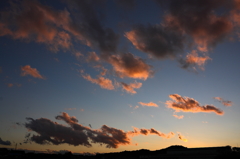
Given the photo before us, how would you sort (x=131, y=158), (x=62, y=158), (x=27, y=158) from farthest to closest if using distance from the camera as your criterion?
(x=62, y=158), (x=27, y=158), (x=131, y=158)

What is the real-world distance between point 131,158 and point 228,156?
58.9m

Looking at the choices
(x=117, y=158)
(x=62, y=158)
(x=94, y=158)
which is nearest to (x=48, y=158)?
(x=62, y=158)

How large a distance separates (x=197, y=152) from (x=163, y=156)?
15613mm

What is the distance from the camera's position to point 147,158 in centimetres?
9794

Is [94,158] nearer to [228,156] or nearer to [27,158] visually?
[27,158]

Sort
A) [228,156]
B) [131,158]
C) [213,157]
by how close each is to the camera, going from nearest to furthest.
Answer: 1. [228,156]
2. [213,157]
3. [131,158]

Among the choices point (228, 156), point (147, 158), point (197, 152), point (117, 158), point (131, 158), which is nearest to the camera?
point (228, 156)

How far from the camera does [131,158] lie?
115 meters

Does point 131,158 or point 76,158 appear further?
point 76,158

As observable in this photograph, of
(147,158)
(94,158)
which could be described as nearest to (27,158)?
(94,158)

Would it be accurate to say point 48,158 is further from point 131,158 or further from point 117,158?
point 131,158

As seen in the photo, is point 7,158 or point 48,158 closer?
point 7,158

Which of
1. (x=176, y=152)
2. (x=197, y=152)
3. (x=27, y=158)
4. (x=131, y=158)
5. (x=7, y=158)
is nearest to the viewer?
(x=197, y=152)

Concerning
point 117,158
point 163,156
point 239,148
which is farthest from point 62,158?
point 239,148
